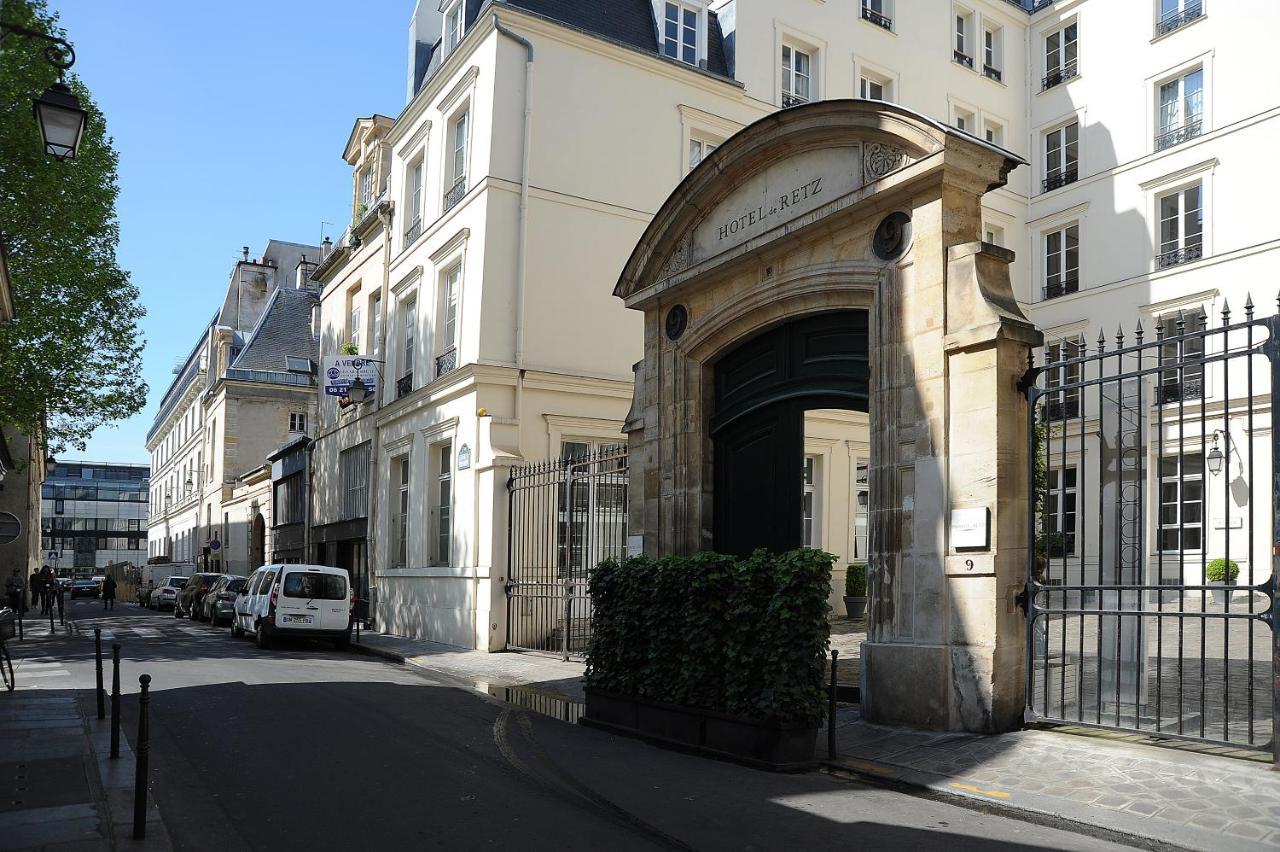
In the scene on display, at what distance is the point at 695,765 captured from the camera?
812cm

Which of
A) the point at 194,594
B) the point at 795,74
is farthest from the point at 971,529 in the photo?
the point at 194,594

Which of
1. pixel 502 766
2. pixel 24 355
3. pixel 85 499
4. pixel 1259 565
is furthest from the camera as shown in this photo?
pixel 85 499

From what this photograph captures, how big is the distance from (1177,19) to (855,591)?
15.2m

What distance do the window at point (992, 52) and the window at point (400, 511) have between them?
17.6 m

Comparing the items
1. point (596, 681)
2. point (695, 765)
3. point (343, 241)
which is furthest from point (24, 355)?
point (695, 765)

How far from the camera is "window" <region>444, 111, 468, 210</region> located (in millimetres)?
20859

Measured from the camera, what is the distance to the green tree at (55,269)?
21031 millimetres

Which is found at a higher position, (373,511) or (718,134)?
(718,134)

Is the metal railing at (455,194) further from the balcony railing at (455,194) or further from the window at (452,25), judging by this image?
the window at (452,25)

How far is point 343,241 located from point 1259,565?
22937 mm

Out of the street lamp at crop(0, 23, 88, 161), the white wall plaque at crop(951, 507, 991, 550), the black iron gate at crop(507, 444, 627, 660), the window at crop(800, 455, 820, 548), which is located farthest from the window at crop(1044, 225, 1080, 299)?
the street lamp at crop(0, 23, 88, 161)

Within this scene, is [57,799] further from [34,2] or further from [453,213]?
[34,2]

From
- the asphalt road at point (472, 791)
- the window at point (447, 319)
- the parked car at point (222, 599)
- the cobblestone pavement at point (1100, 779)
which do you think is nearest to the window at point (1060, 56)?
the window at point (447, 319)

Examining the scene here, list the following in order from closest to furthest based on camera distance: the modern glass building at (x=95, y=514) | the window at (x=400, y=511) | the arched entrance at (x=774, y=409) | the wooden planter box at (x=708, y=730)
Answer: the wooden planter box at (x=708, y=730), the arched entrance at (x=774, y=409), the window at (x=400, y=511), the modern glass building at (x=95, y=514)
